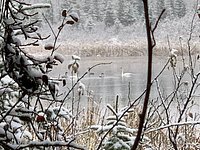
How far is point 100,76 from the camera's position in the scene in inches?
217

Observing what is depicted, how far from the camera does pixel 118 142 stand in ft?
6.42

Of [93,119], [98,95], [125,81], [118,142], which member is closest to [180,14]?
[125,81]

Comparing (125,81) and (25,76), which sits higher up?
(25,76)

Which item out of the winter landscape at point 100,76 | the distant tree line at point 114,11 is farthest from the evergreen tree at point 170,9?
the winter landscape at point 100,76

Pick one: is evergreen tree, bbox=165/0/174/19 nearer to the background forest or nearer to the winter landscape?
the background forest

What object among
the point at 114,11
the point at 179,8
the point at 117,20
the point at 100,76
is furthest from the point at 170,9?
the point at 100,76

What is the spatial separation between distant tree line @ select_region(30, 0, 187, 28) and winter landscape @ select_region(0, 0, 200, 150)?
0.26 ft

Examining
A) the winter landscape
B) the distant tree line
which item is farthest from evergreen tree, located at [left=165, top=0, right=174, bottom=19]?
the winter landscape

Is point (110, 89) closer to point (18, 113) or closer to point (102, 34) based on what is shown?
point (18, 113)

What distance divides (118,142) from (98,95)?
761 cm

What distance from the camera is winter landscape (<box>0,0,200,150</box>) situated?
3.63ft

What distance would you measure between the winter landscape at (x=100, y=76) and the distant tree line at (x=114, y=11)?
0.08 m

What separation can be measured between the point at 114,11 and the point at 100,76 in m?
33.0

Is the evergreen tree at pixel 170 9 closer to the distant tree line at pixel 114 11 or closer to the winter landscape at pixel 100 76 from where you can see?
the distant tree line at pixel 114 11
